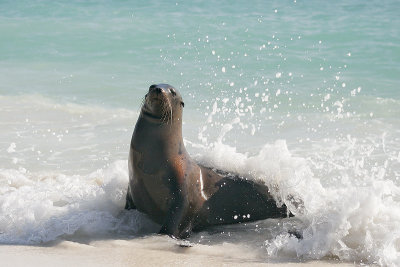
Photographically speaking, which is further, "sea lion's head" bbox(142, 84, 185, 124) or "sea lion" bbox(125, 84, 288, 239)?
"sea lion" bbox(125, 84, 288, 239)

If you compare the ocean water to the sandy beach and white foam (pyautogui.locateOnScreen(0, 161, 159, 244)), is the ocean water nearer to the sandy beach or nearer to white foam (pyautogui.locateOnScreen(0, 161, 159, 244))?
white foam (pyautogui.locateOnScreen(0, 161, 159, 244))

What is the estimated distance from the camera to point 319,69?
16.5 metres

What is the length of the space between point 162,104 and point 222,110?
5969mm

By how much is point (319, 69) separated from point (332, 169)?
7.39m

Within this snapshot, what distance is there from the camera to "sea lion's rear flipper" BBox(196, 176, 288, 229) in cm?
752

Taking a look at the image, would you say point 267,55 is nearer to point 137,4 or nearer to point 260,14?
point 260,14

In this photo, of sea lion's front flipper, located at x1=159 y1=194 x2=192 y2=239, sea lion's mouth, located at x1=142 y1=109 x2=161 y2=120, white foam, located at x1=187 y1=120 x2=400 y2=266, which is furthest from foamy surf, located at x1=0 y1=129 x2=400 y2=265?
sea lion's mouth, located at x1=142 y1=109 x2=161 y2=120

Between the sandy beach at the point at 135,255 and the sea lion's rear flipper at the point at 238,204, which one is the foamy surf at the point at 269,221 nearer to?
the sea lion's rear flipper at the point at 238,204

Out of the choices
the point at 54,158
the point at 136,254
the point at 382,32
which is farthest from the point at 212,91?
the point at 136,254

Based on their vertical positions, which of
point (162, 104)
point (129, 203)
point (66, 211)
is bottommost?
point (66, 211)

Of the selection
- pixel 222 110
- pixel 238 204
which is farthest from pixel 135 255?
pixel 222 110

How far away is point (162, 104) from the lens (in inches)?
280

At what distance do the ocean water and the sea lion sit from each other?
0.63ft

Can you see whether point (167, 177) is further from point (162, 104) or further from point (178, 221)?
point (162, 104)
